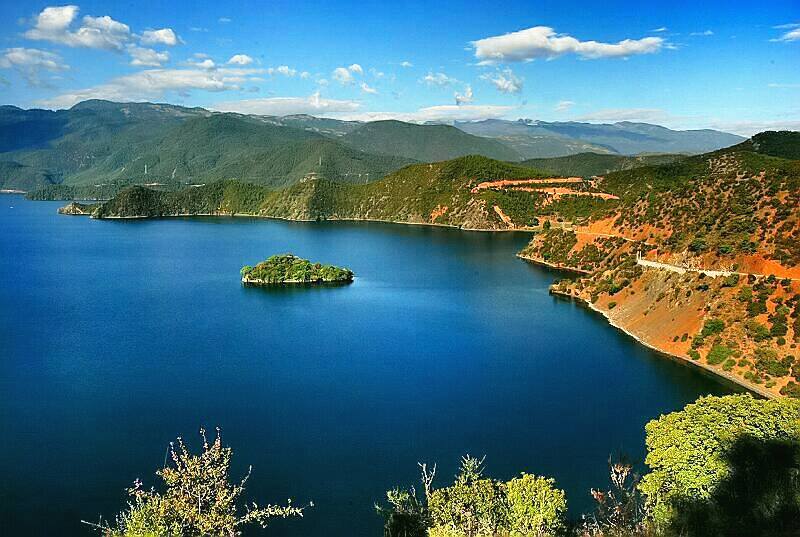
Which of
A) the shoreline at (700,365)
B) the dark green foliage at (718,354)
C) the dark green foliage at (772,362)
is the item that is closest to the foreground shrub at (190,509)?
the shoreline at (700,365)

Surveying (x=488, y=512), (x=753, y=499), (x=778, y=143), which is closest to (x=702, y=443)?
(x=753, y=499)

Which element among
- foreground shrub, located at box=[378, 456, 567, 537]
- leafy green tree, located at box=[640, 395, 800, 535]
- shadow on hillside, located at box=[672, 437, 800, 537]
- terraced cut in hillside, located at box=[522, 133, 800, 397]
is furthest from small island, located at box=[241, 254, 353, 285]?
shadow on hillside, located at box=[672, 437, 800, 537]

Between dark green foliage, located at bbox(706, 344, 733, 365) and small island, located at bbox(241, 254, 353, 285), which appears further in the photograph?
small island, located at bbox(241, 254, 353, 285)

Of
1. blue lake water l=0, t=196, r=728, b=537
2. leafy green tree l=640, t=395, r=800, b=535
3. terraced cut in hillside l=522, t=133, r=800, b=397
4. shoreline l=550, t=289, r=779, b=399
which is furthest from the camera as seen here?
terraced cut in hillside l=522, t=133, r=800, b=397

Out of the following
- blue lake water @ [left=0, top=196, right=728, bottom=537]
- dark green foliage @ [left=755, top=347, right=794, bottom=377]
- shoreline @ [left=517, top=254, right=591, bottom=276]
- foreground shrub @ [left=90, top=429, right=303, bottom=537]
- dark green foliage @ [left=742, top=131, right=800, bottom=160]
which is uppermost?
dark green foliage @ [left=742, top=131, right=800, bottom=160]

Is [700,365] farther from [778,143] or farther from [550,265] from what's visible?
[778,143]

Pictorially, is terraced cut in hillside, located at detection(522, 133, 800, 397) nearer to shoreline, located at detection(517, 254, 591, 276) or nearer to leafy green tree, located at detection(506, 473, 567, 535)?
shoreline, located at detection(517, 254, 591, 276)

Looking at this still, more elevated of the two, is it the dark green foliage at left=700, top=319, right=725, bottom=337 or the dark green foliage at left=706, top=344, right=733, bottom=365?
the dark green foliage at left=700, top=319, right=725, bottom=337

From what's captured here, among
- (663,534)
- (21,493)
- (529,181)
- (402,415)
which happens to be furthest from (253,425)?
(529,181)
